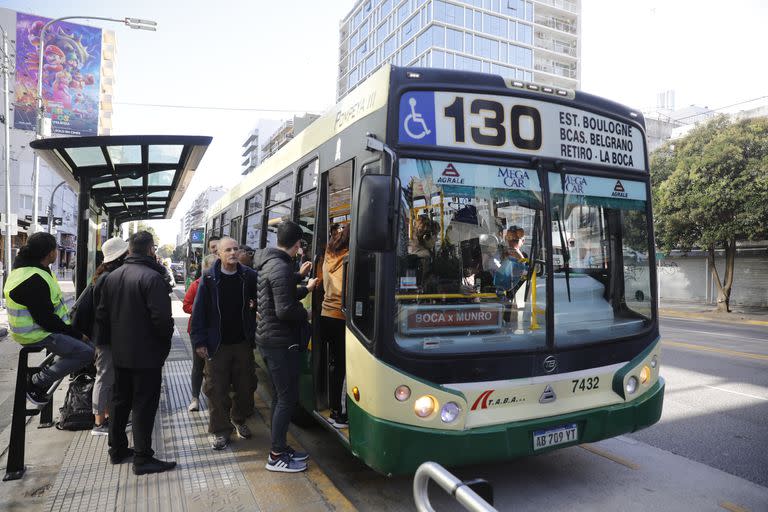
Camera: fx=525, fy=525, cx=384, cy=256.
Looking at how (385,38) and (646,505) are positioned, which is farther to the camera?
(385,38)

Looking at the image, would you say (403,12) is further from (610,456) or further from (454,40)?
(610,456)

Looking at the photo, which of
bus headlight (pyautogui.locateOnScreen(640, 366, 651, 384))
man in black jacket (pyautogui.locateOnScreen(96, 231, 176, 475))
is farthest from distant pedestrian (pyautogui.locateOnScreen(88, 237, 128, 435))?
bus headlight (pyautogui.locateOnScreen(640, 366, 651, 384))

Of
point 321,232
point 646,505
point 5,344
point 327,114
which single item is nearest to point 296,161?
point 327,114

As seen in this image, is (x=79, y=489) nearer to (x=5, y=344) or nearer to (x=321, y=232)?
(x=321, y=232)

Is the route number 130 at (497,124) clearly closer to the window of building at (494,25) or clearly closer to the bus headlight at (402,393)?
the bus headlight at (402,393)

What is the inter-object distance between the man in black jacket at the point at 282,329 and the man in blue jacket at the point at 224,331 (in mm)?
470

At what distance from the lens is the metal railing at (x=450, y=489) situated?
1905 mm

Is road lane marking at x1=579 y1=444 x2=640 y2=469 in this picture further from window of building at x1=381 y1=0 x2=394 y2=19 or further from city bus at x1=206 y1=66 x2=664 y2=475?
window of building at x1=381 y1=0 x2=394 y2=19

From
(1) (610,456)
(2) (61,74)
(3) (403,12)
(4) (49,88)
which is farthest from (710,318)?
(2) (61,74)

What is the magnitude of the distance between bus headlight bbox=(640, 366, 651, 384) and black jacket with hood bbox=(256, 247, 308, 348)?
2.68 m

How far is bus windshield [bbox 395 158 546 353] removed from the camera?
3.53 metres

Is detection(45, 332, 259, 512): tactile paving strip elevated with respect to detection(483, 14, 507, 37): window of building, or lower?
lower

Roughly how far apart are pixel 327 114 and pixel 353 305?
2.19 meters

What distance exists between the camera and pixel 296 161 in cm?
580
